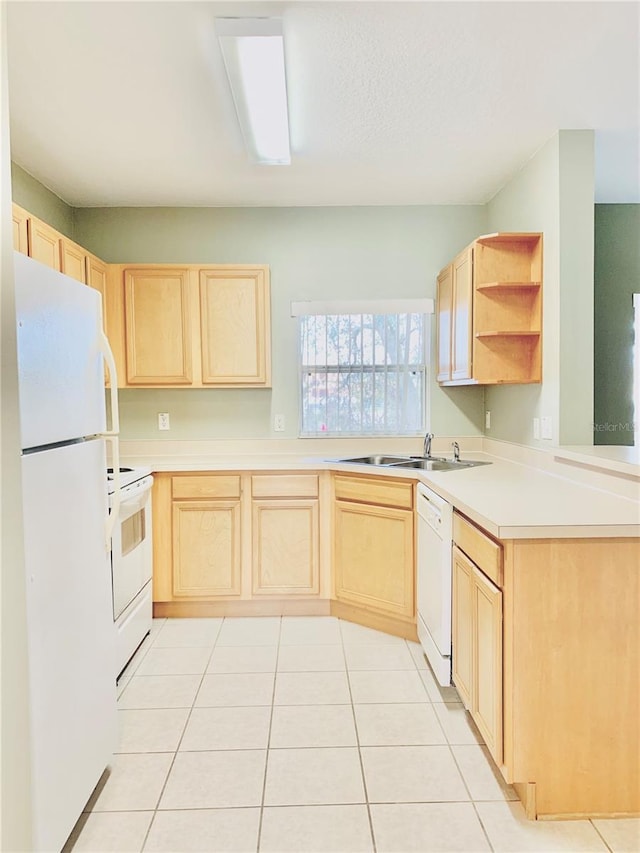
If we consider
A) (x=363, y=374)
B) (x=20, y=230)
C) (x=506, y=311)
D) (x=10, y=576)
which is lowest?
(x=10, y=576)

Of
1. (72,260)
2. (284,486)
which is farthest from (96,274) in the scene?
(284,486)

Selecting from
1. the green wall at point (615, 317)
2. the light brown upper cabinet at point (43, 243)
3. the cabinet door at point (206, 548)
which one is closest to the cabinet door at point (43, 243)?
the light brown upper cabinet at point (43, 243)

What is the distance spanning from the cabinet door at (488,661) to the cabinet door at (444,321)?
1761 millimetres

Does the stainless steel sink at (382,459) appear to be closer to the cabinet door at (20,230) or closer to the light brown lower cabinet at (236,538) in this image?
the light brown lower cabinet at (236,538)

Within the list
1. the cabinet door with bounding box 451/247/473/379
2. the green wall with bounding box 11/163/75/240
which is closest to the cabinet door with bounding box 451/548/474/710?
the cabinet door with bounding box 451/247/473/379

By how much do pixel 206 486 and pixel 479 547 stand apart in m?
1.85

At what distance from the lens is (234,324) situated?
11.0 feet

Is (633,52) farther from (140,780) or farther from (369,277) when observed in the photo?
(140,780)

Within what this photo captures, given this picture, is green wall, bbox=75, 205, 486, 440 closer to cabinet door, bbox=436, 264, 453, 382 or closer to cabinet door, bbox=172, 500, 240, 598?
cabinet door, bbox=436, 264, 453, 382

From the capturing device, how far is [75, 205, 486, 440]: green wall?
11.7ft

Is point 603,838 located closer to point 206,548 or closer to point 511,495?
point 511,495

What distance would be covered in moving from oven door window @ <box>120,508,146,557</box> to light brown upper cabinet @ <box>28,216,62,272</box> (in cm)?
136

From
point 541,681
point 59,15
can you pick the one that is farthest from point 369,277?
point 541,681

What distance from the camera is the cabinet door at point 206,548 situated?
3.19m
